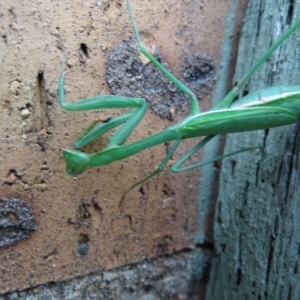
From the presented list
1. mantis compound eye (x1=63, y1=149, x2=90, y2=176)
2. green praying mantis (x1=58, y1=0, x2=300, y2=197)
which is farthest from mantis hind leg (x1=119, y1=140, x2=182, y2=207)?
mantis compound eye (x1=63, y1=149, x2=90, y2=176)

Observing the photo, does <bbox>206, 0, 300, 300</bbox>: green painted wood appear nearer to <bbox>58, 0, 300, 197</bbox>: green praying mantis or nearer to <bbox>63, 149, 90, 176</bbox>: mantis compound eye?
<bbox>58, 0, 300, 197</bbox>: green praying mantis

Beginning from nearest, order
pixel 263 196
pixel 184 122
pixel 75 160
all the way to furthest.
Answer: pixel 75 160
pixel 184 122
pixel 263 196

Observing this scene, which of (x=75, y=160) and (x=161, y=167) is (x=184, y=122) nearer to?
(x=161, y=167)

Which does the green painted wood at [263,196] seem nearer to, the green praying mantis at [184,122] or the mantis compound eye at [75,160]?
the green praying mantis at [184,122]

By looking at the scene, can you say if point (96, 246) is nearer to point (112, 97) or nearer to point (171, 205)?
point (171, 205)

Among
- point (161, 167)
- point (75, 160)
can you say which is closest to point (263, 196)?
point (161, 167)

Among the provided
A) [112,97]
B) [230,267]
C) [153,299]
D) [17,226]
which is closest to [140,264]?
[153,299]

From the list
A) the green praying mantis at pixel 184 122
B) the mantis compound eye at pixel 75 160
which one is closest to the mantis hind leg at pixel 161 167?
the green praying mantis at pixel 184 122
